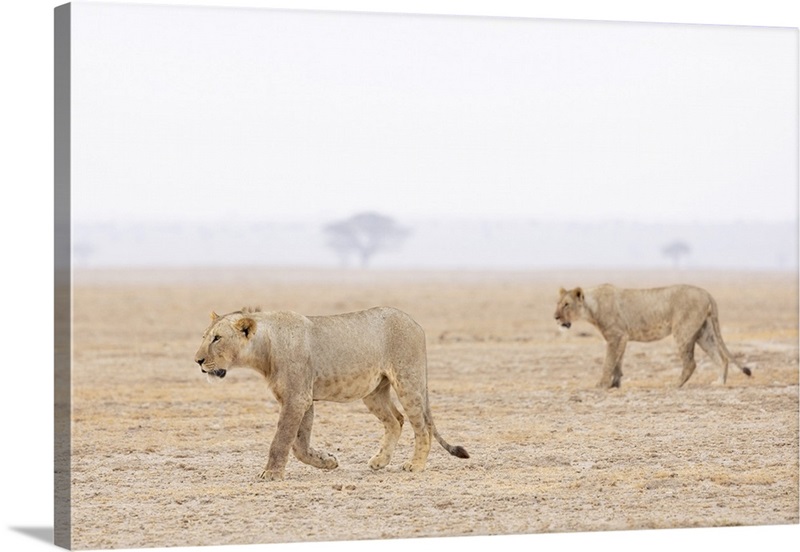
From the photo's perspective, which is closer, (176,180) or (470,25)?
(470,25)

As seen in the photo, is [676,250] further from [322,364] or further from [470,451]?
[322,364]

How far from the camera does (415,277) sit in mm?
78562

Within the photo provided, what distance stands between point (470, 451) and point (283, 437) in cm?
268

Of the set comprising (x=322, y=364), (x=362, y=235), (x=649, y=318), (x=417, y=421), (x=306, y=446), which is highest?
(x=362, y=235)

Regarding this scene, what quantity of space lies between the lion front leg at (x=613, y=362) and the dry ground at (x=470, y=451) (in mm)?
172

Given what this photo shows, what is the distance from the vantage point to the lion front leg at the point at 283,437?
10.7 metres

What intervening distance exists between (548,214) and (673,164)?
20.9 meters

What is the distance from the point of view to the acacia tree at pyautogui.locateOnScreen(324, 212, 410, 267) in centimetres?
8700

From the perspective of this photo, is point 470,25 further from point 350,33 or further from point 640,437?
point 640,437

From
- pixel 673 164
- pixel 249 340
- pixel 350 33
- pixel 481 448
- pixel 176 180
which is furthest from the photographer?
pixel 176 180

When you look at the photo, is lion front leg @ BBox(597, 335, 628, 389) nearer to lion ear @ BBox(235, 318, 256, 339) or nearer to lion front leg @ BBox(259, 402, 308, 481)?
lion front leg @ BBox(259, 402, 308, 481)

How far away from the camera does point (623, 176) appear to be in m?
70.4

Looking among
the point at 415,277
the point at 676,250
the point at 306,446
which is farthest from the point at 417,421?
the point at 676,250

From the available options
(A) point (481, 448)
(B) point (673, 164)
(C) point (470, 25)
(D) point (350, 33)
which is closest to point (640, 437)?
(A) point (481, 448)
